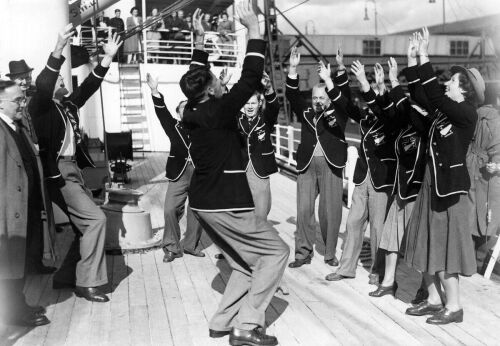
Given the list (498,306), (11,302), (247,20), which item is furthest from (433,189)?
(11,302)

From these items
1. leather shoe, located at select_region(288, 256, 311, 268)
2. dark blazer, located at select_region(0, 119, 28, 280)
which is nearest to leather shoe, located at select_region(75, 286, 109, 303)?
dark blazer, located at select_region(0, 119, 28, 280)

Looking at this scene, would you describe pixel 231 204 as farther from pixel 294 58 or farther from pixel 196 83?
pixel 294 58

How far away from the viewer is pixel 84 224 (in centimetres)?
516

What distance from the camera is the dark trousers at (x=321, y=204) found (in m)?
6.21

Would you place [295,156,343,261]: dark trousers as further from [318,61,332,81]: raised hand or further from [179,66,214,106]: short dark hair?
[179,66,214,106]: short dark hair

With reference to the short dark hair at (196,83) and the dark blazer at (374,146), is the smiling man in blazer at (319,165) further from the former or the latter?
the short dark hair at (196,83)

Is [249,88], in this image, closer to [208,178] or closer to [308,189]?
[208,178]

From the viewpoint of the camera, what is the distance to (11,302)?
4.52m

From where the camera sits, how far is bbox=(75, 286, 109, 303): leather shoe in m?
5.10

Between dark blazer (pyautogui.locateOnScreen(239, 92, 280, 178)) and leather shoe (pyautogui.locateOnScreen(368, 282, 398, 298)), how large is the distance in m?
1.50

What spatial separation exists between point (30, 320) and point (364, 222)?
3053 millimetres

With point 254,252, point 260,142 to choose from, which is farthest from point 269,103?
point 254,252

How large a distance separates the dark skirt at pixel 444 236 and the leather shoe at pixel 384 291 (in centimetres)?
70

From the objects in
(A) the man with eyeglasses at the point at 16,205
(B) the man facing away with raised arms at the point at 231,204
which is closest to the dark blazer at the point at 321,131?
(B) the man facing away with raised arms at the point at 231,204
